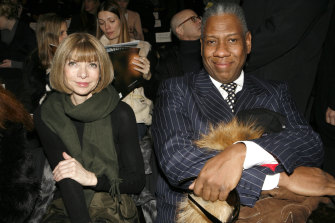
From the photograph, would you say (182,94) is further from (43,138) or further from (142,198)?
(43,138)

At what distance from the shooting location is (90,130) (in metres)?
1.98

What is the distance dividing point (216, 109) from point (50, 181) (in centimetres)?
124

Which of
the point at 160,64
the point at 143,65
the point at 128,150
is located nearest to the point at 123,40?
the point at 160,64

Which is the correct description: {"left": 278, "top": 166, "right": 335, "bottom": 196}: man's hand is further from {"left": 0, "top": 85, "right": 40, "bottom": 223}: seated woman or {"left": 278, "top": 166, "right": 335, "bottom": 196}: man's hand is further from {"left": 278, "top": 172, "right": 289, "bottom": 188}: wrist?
{"left": 0, "top": 85, "right": 40, "bottom": 223}: seated woman

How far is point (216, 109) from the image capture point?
5.76 ft

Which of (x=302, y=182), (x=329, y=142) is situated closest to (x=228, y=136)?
(x=302, y=182)

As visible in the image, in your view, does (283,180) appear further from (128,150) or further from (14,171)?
(14,171)

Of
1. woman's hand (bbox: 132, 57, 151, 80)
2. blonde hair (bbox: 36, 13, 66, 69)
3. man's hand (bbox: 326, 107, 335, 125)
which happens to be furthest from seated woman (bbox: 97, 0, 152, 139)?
man's hand (bbox: 326, 107, 335, 125)

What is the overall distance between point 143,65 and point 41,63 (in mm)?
1158

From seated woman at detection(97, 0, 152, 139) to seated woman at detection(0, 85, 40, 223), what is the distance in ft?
3.46

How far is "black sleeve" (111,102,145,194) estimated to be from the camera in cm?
195

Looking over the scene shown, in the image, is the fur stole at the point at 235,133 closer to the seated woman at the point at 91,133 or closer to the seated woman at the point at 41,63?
the seated woman at the point at 91,133

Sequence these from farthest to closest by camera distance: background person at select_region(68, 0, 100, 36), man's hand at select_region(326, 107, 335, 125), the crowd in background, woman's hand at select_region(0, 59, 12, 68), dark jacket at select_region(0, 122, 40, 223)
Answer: background person at select_region(68, 0, 100, 36)
woman's hand at select_region(0, 59, 12, 68)
man's hand at select_region(326, 107, 335, 125)
the crowd in background
dark jacket at select_region(0, 122, 40, 223)

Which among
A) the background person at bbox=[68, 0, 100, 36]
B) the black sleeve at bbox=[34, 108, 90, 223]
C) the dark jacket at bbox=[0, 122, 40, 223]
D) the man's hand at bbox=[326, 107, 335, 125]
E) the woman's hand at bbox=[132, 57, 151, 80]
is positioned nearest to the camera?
the dark jacket at bbox=[0, 122, 40, 223]
